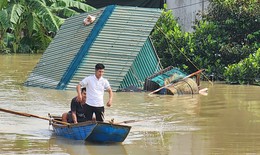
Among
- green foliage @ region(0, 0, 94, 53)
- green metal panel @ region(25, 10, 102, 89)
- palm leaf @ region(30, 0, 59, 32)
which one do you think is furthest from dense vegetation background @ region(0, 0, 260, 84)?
green foliage @ region(0, 0, 94, 53)

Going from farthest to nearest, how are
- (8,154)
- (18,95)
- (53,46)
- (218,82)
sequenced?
(218,82), (53,46), (18,95), (8,154)

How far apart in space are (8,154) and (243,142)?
168 inches

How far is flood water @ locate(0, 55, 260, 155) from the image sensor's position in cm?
1113

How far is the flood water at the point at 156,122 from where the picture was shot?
36.5ft

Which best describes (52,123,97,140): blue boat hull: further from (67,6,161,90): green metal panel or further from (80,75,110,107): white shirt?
(67,6,161,90): green metal panel

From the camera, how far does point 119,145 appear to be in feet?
37.2

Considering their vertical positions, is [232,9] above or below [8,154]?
above

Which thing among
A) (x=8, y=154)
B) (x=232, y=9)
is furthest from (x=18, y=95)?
(x=232, y=9)

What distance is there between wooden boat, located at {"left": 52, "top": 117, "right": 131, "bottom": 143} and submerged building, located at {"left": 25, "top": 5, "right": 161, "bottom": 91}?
765cm

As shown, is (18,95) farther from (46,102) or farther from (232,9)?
(232,9)

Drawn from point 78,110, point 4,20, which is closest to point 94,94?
point 78,110

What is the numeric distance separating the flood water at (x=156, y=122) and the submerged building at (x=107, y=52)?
31.2 inches

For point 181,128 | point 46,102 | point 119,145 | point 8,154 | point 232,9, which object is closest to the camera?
point 8,154

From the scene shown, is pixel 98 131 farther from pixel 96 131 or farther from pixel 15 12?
pixel 15 12
